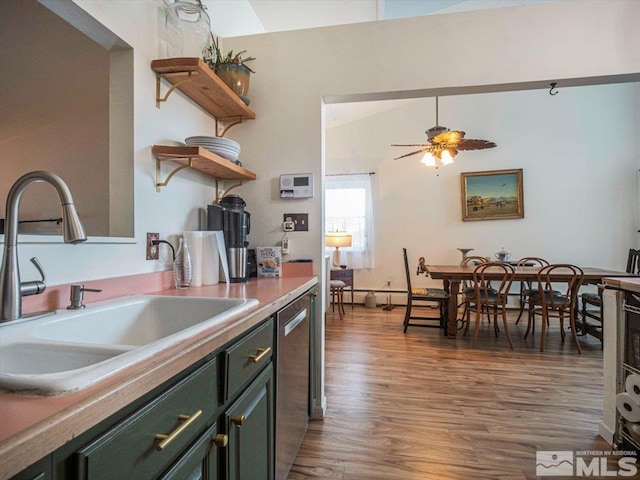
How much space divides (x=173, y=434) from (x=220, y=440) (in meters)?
0.23

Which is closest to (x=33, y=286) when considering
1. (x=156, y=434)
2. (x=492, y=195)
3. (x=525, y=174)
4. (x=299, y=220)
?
(x=156, y=434)

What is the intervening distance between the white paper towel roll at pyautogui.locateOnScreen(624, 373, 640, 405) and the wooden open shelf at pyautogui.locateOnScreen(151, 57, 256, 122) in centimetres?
246

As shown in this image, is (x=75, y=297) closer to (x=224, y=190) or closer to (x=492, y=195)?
(x=224, y=190)

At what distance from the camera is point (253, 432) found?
3.24 feet

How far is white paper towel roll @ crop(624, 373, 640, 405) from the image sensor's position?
1493 mm

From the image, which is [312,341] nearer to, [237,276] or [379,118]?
[237,276]

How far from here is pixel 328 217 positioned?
540cm

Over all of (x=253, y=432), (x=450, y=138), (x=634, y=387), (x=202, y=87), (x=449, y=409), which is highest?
(x=450, y=138)

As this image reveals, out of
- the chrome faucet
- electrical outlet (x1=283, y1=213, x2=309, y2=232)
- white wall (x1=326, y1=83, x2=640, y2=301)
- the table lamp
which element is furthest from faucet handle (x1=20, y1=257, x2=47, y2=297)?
white wall (x1=326, y1=83, x2=640, y2=301)

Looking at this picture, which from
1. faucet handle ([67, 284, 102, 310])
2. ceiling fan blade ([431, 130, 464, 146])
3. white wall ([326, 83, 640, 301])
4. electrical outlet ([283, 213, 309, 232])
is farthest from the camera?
white wall ([326, 83, 640, 301])

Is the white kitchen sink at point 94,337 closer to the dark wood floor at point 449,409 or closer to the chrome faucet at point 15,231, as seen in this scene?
the chrome faucet at point 15,231

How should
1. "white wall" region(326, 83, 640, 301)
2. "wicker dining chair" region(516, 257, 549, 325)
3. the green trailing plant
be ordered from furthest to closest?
"white wall" region(326, 83, 640, 301)
"wicker dining chair" region(516, 257, 549, 325)
the green trailing plant

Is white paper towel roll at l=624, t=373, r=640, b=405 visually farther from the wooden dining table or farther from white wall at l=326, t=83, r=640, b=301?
white wall at l=326, t=83, r=640, b=301

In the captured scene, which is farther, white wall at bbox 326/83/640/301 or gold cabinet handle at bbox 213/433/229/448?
white wall at bbox 326/83/640/301
